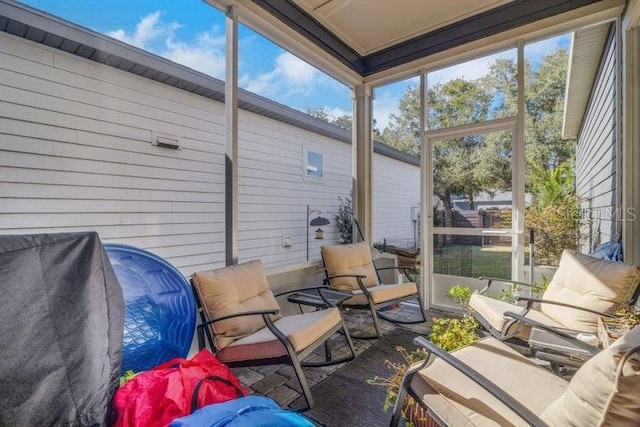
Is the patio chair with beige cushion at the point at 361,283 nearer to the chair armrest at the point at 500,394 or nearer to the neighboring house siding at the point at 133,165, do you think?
the neighboring house siding at the point at 133,165

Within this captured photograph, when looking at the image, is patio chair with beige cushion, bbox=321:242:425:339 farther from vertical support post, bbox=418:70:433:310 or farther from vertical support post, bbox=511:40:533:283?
vertical support post, bbox=511:40:533:283

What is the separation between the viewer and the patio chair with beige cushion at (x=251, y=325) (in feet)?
6.64

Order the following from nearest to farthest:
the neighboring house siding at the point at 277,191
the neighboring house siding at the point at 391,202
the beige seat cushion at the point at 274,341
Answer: the beige seat cushion at the point at 274,341, the neighboring house siding at the point at 277,191, the neighboring house siding at the point at 391,202

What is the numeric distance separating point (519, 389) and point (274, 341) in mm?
1330

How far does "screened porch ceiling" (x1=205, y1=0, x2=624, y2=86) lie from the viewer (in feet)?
10.1

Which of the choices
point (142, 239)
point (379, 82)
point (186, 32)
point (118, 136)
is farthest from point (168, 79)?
point (379, 82)

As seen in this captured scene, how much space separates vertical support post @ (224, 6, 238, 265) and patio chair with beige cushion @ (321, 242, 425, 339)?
1.10 m

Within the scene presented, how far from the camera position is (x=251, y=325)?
7.61 feet

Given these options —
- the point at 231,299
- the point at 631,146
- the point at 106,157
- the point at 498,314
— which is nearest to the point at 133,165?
the point at 106,157

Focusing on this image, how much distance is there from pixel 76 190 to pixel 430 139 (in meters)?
3.63

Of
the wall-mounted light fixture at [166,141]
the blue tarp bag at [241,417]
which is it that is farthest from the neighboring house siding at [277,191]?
the blue tarp bag at [241,417]

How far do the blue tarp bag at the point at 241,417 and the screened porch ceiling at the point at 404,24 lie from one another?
10.0 feet

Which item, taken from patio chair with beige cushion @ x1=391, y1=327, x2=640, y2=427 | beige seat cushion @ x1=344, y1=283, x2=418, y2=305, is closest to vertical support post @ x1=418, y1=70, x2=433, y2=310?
beige seat cushion @ x1=344, y1=283, x2=418, y2=305

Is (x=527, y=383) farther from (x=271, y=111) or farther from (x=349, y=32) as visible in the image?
(x=349, y=32)
